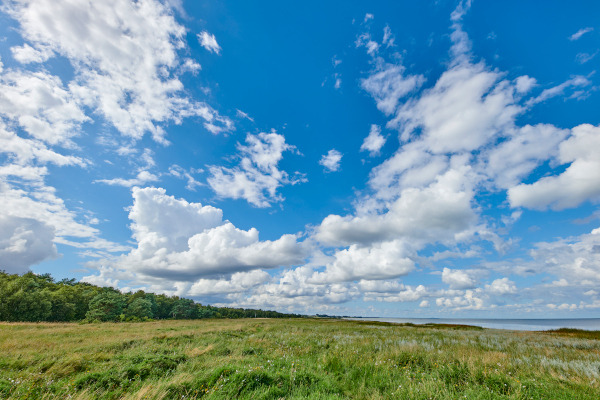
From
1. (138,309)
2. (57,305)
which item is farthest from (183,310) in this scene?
(57,305)

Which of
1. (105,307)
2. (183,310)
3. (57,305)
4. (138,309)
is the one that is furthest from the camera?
(183,310)

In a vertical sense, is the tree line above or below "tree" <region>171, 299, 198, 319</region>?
above

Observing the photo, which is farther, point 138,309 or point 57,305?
point 138,309

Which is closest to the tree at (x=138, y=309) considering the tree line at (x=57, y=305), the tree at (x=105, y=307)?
the tree line at (x=57, y=305)

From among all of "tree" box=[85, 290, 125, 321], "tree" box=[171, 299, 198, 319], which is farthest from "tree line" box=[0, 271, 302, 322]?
"tree" box=[171, 299, 198, 319]

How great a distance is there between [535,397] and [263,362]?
8.53 m

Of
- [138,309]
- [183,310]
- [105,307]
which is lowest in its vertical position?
[183,310]

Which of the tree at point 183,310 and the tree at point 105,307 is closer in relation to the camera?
the tree at point 105,307

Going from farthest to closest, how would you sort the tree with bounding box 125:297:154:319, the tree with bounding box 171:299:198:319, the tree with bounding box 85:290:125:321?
the tree with bounding box 171:299:198:319 < the tree with bounding box 125:297:154:319 < the tree with bounding box 85:290:125:321

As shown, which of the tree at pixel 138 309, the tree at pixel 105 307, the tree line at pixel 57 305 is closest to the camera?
the tree line at pixel 57 305

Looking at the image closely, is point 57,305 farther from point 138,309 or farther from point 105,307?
point 138,309

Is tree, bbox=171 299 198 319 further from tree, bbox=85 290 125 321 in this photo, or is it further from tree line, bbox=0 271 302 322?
tree, bbox=85 290 125 321

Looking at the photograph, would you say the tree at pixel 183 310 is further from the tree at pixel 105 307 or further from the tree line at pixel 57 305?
the tree at pixel 105 307

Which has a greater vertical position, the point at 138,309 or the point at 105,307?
the point at 105,307
